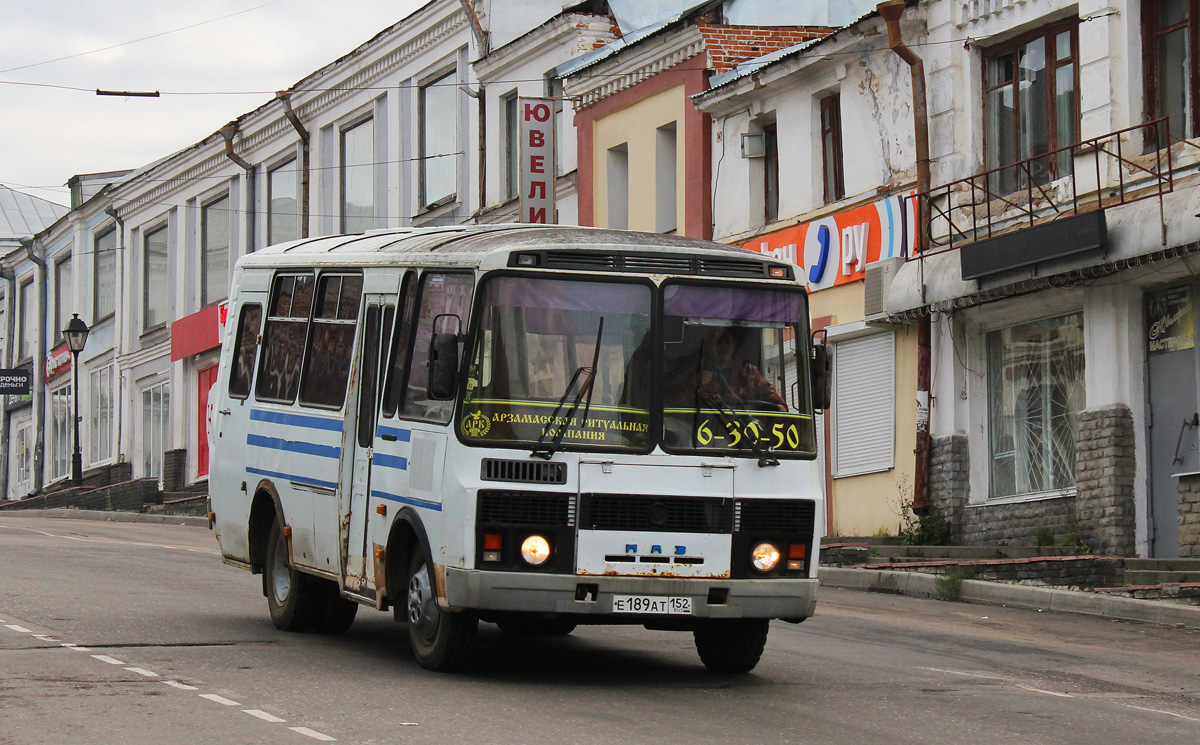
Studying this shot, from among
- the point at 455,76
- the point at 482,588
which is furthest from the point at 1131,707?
the point at 455,76

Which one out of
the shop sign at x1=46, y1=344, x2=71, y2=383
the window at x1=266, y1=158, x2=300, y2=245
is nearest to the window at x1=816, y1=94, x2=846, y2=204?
the window at x1=266, y1=158, x2=300, y2=245

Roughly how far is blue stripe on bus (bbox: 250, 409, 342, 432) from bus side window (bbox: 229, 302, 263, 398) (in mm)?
373

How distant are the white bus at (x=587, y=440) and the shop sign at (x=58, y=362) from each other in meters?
46.4

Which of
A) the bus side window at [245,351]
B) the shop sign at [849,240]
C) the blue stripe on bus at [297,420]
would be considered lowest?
the blue stripe on bus at [297,420]

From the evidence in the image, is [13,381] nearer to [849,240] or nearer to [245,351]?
[849,240]

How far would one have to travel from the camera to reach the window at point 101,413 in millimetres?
53344

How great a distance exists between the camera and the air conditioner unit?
79.0 ft

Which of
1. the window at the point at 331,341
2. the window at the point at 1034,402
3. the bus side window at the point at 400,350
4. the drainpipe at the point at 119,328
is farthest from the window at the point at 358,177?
the bus side window at the point at 400,350

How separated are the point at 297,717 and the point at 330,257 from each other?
4801 mm

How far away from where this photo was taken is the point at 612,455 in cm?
1044

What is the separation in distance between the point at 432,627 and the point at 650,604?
141 cm

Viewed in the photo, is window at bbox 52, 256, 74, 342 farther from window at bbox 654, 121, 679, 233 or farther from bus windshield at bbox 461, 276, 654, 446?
bus windshield at bbox 461, 276, 654, 446

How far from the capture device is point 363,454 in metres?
11.9

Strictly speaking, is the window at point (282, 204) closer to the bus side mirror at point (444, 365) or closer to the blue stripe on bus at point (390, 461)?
the blue stripe on bus at point (390, 461)
